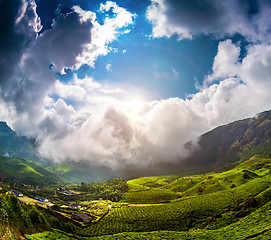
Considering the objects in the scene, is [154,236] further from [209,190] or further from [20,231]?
[209,190]

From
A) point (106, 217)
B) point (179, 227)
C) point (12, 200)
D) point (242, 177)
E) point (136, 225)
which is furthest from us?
point (242, 177)

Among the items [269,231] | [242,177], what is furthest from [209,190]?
[269,231]

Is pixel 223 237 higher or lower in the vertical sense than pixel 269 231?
lower

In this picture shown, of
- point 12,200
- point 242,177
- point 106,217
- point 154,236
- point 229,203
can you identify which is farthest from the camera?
point 242,177

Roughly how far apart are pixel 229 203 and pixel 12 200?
13699 cm

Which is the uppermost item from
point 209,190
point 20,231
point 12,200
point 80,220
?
point 12,200

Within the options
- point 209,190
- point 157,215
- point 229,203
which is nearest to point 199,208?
point 229,203

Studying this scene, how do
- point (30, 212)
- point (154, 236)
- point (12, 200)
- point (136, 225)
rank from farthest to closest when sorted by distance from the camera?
point (136, 225) → point (154, 236) → point (30, 212) → point (12, 200)

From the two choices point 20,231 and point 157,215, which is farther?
point 157,215

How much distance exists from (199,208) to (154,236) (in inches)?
2092

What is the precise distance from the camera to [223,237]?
2586 inches

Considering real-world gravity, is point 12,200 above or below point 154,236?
above

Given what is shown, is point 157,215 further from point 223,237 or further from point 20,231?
point 20,231

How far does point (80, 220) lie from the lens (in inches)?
4609
